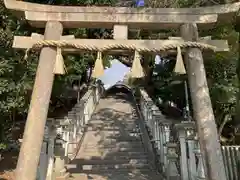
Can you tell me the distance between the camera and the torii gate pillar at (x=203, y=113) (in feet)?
15.0

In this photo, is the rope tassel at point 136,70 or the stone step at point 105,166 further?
the stone step at point 105,166

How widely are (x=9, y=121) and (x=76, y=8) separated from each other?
5.02 m

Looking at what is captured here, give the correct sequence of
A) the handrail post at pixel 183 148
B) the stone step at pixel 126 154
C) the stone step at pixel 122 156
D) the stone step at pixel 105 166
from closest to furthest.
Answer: the handrail post at pixel 183 148, the stone step at pixel 105 166, the stone step at pixel 122 156, the stone step at pixel 126 154

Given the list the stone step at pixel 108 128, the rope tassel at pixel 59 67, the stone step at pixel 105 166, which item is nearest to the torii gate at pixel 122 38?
the rope tassel at pixel 59 67

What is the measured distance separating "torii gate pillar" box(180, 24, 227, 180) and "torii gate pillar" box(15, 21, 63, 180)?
221 centimetres

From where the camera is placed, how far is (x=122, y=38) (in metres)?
5.30

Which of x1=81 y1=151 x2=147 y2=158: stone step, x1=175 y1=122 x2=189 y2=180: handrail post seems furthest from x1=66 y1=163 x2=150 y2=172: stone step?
x1=175 y1=122 x2=189 y2=180: handrail post

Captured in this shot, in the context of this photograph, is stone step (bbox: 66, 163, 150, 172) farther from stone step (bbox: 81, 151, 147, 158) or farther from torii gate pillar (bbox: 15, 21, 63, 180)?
torii gate pillar (bbox: 15, 21, 63, 180)

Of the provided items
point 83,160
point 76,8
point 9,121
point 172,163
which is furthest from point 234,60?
point 9,121

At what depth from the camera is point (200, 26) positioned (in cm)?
559

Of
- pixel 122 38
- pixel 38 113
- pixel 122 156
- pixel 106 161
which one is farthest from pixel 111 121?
pixel 38 113

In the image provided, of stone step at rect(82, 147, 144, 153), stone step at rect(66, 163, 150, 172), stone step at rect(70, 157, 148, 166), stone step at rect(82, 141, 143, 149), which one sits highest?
stone step at rect(82, 141, 143, 149)

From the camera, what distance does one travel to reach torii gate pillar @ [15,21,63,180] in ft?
14.7

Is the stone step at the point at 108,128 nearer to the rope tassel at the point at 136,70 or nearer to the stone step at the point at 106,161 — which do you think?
the stone step at the point at 106,161
